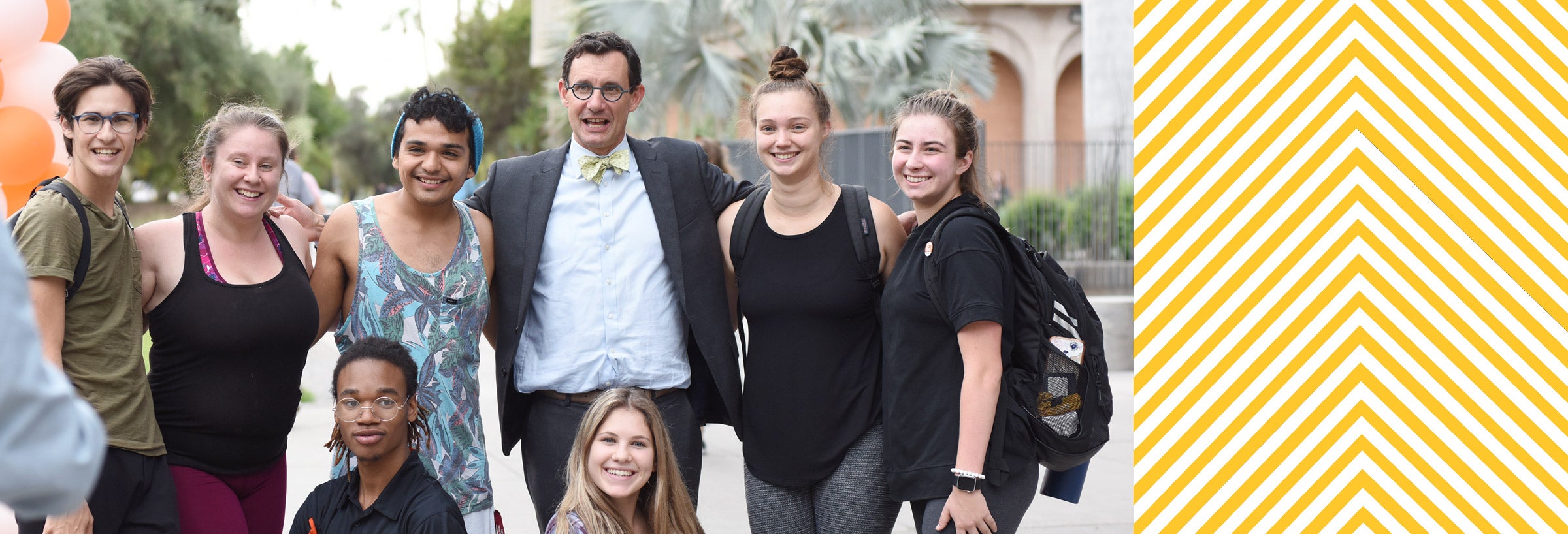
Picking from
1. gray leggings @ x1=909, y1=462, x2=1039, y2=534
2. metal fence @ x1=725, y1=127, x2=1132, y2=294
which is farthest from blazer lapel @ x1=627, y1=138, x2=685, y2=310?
metal fence @ x1=725, y1=127, x2=1132, y2=294

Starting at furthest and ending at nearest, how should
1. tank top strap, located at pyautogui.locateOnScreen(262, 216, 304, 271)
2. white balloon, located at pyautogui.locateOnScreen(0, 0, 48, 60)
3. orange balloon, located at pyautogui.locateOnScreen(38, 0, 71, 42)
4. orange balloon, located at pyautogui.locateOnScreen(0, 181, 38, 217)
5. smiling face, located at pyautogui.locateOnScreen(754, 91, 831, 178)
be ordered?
orange balloon, located at pyautogui.locateOnScreen(38, 0, 71, 42)
white balloon, located at pyautogui.locateOnScreen(0, 0, 48, 60)
orange balloon, located at pyautogui.locateOnScreen(0, 181, 38, 217)
smiling face, located at pyautogui.locateOnScreen(754, 91, 831, 178)
tank top strap, located at pyautogui.locateOnScreen(262, 216, 304, 271)

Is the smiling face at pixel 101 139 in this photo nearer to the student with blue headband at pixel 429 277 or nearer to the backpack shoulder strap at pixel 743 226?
the student with blue headband at pixel 429 277

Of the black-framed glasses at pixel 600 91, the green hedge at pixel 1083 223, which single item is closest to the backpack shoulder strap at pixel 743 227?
the black-framed glasses at pixel 600 91

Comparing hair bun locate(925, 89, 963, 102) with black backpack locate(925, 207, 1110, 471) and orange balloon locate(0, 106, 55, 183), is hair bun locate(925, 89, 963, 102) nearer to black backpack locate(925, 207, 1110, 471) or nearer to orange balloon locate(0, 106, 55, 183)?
black backpack locate(925, 207, 1110, 471)

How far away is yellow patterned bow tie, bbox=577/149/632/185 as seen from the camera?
3.48 m

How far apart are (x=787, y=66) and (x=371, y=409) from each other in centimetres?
143

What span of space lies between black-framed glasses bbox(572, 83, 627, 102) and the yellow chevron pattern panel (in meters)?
1.78

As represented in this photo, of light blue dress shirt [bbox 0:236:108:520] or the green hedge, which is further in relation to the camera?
the green hedge

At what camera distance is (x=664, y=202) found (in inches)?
138

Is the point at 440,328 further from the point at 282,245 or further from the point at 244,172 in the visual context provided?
the point at 244,172

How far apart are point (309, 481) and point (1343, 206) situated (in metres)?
5.05

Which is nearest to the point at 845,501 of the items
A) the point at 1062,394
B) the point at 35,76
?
the point at 1062,394

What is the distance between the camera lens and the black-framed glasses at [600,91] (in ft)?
11.4

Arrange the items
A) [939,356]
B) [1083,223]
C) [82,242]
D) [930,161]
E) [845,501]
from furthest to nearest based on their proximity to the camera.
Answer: [1083,223] < [845,501] < [930,161] < [939,356] < [82,242]
